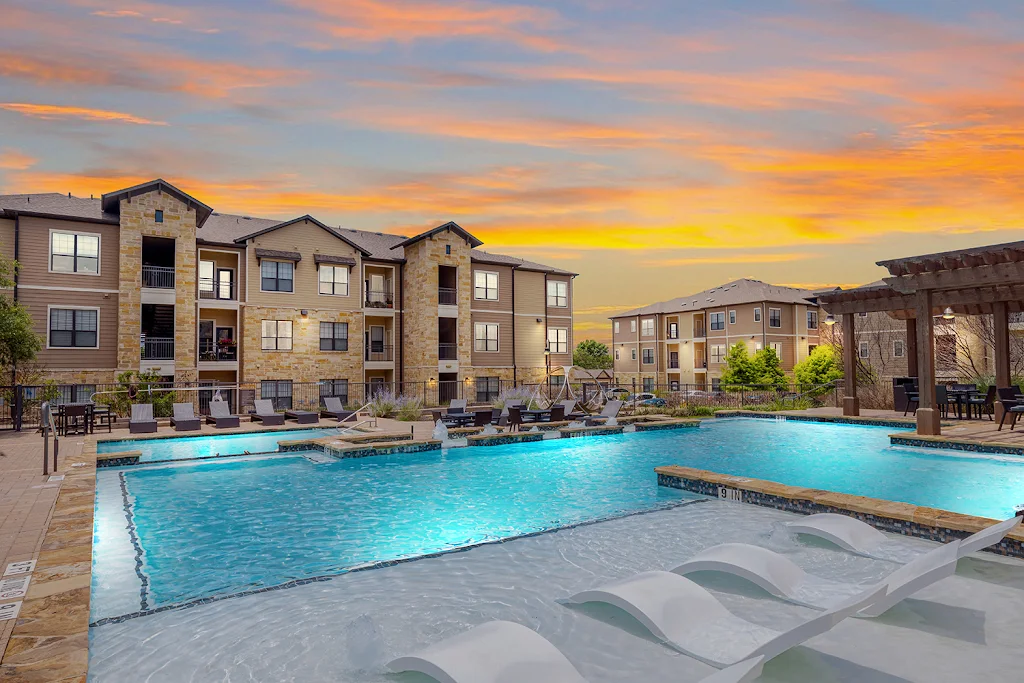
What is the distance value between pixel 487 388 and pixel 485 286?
534 centimetres

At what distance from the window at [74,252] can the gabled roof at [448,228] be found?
1173 cm

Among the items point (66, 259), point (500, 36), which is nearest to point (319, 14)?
point (500, 36)

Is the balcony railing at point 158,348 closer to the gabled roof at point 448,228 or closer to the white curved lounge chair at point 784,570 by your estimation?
the gabled roof at point 448,228

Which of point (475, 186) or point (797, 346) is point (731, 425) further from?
point (797, 346)

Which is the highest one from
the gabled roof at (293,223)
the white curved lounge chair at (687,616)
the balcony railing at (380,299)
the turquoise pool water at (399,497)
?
the gabled roof at (293,223)

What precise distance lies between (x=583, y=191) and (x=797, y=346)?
26.4m

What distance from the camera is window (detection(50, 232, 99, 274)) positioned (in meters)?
21.3

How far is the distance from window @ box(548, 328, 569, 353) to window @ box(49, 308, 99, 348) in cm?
2098

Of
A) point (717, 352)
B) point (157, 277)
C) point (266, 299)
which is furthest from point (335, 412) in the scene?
point (717, 352)

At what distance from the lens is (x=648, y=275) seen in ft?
173

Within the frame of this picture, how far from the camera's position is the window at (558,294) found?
33188 mm

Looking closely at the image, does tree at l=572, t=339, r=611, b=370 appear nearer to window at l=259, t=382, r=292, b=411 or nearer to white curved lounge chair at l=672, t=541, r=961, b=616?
window at l=259, t=382, r=292, b=411

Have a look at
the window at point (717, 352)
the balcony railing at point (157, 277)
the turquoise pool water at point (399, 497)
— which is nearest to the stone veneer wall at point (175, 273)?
the balcony railing at point (157, 277)

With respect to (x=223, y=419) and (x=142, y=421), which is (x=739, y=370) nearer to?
(x=223, y=419)
